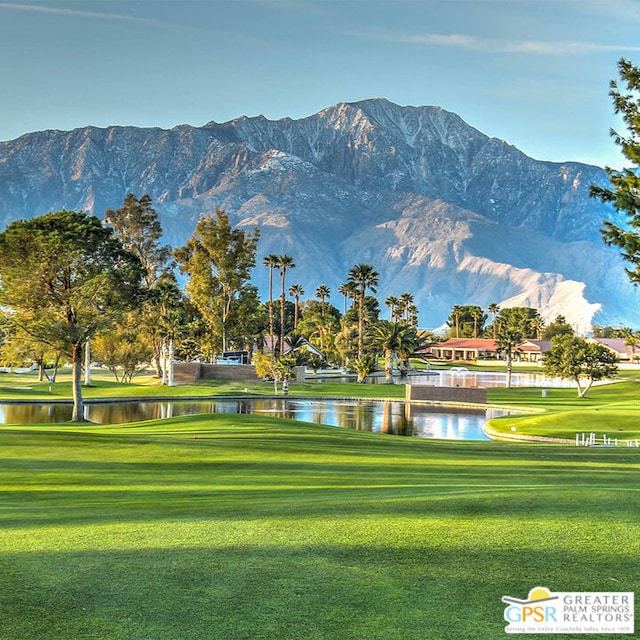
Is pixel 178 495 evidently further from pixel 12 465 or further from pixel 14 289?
pixel 14 289

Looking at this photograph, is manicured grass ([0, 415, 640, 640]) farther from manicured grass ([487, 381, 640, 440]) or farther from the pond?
the pond

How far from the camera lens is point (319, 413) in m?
61.1

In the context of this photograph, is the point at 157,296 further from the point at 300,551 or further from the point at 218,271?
the point at 300,551

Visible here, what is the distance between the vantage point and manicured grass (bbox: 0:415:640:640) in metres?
6.97

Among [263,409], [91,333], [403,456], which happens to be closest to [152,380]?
[263,409]

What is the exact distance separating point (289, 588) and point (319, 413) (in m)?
53.6

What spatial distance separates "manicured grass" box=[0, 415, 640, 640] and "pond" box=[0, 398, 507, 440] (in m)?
33.5

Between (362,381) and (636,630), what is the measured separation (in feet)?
305

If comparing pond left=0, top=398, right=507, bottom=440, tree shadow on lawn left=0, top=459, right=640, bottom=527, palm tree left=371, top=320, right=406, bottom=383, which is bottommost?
pond left=0, top=398, right=507, bottom=440

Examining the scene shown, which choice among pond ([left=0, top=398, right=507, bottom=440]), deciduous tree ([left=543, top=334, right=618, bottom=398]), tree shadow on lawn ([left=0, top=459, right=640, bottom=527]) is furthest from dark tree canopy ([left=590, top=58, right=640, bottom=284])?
deciduous tree ([left=543, top=334, right=618, bottom=398])

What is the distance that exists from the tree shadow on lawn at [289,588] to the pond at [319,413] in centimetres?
3927

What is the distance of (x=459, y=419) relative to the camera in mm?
59344

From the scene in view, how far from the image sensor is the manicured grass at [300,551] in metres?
6.97

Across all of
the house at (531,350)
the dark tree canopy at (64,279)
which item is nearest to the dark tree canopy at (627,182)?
the dark tree canopy at (64,279)
